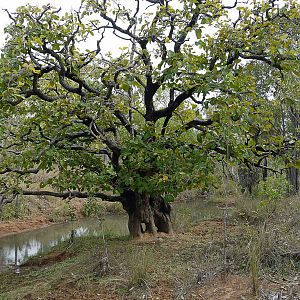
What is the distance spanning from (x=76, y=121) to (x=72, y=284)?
2.81 m

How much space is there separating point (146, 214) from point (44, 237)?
718cm

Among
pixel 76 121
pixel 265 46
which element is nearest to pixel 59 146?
pixel 76 121

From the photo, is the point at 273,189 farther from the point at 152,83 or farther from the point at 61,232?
the point at 61,232

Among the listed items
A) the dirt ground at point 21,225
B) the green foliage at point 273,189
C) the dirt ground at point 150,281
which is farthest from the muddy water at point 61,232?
the dirt ground at point 150,281

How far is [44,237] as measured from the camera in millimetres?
14000

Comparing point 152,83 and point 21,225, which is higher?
point 152,83

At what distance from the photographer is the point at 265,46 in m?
6.14

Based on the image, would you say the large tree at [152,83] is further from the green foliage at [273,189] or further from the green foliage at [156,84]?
the green foliage at [273,189]

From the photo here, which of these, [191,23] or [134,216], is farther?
[134,216]

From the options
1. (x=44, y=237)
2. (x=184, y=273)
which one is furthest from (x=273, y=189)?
(x=44, y=237)

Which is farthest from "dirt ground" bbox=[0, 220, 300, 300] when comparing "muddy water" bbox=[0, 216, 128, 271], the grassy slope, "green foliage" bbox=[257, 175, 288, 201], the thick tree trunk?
"muddy water" bbox=[0, 216, 128, 271]

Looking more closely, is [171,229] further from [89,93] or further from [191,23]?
[191,23]

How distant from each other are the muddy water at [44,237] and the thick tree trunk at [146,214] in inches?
68.4

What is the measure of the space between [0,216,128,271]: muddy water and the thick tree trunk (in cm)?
174
